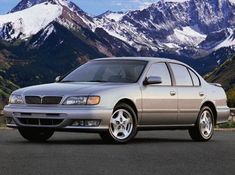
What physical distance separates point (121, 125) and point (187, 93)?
2.10 metres

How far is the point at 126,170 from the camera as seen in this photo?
780cm

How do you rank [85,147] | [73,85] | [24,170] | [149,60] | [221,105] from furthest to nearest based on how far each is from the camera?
[221,105], [149,60], [73,85], [85,147], [24,170]

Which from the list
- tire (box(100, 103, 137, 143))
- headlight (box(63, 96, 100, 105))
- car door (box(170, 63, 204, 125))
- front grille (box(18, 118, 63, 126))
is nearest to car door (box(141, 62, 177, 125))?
car door (box(170, 63, 204, 125))

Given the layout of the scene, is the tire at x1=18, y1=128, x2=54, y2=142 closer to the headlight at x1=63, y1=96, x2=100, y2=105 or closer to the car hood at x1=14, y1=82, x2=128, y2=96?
the car hood at x1=14, y1=82, x2=128, y2=96

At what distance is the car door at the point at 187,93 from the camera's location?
13.2 meters

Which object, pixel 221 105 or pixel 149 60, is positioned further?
pixel 221 105

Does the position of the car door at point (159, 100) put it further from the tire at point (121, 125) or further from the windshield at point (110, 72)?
the tire at point (121, 125)

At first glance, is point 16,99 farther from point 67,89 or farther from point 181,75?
point 181,75

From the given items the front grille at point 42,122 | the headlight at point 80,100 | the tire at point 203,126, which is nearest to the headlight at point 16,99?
the front grille at point 42,122

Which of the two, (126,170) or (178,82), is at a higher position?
(178,82)

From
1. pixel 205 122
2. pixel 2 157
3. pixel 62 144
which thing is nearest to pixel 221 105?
pixel 205 122

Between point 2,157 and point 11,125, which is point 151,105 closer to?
point 11,125

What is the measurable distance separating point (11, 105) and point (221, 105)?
4533 millimetres

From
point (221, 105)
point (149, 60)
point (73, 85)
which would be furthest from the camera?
point (221, 105)
